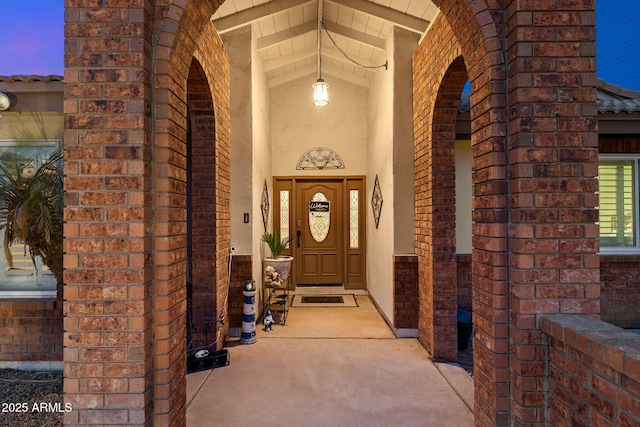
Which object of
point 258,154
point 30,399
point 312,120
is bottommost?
point 30,399

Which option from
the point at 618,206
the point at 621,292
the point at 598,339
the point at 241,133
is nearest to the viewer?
the point at 598,339

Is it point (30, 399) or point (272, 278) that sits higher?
point (272, 278)

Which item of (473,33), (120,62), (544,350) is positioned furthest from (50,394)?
(473,33)

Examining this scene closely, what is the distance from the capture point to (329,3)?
447 cm

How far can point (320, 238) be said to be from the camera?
6859 millimetres

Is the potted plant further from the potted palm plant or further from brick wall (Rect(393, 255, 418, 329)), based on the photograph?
the potted palm plant

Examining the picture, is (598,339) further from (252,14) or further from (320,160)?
(320,160)

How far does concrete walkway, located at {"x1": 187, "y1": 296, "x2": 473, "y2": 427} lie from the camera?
2.50 m

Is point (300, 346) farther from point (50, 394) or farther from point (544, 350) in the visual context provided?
point (544, 350)

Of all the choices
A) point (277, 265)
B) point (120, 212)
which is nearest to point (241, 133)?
point (277, 265)

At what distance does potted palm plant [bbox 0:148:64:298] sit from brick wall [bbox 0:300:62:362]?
757 mm

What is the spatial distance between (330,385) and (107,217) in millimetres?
2091

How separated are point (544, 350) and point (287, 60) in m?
5.19

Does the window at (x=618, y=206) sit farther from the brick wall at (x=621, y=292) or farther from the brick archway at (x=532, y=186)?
the brick archway at (x=532, y=186)
